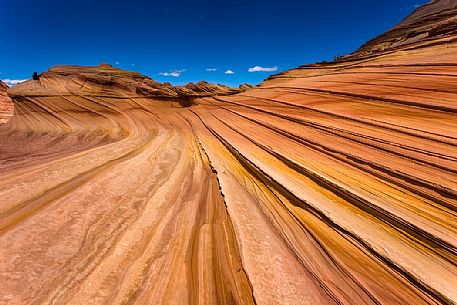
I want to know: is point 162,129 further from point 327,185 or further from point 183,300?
point 183,300

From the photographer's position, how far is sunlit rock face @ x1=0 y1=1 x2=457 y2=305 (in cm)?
262

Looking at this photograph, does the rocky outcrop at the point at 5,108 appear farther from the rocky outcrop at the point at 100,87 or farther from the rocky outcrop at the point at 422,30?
the rocky outcrop at the point at 422,30

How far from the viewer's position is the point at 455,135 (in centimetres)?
538

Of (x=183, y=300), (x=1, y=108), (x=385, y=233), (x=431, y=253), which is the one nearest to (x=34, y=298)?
(x=183, y=300)

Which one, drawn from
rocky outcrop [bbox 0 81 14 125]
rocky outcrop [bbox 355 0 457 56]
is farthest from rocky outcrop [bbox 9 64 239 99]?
rocky outcrop [bbox 355 0 457 56]

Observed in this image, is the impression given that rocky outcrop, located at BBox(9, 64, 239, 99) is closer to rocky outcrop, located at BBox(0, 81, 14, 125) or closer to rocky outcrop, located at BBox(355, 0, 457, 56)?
rocky outcrop, located at BBox(0, 81, 14, 125)

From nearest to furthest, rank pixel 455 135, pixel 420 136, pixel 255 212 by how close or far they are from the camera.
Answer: pixel 255 212 < pixel 455 135 < pixel 420 136

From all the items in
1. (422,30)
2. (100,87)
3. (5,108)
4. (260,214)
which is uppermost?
(422,30)

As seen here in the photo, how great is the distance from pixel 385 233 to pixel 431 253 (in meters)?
0.52

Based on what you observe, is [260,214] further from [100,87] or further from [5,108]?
[5,108]

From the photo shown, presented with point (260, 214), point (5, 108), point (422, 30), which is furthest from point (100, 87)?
point (422, 30)

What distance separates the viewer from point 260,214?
412cm

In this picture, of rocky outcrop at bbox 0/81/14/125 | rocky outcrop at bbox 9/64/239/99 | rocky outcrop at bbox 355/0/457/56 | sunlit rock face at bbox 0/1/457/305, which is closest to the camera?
sunlit rock face at bbox 0/1/457/305

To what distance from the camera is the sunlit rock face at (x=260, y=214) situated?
8.58 feet
